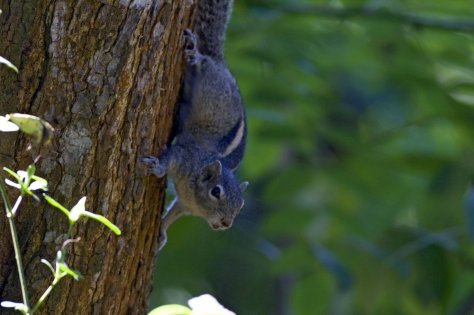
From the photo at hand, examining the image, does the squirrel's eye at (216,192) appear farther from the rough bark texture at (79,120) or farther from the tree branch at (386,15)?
the tree branch at (386,15)

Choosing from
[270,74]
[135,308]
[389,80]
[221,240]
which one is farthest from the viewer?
[221,240]

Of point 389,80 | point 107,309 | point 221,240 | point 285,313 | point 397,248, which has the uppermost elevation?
point 107,309

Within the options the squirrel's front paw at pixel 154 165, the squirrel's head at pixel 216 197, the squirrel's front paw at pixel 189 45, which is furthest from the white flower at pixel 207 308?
the squirrel's head at pixel 216 197

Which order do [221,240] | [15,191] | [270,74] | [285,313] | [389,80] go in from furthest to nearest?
1. [285,313]
2. [221,240]
3. [389,80]
4. [270,74]
5. [15,191]

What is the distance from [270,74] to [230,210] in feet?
3.17

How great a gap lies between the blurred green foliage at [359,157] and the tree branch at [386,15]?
10mm

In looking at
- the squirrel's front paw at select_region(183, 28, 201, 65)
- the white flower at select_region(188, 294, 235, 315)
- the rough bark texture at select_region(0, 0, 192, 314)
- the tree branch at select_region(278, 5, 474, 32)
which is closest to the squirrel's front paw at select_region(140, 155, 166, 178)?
the rough bark texture at select_region(0, 0, 192, 314)

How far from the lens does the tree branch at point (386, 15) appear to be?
352cm

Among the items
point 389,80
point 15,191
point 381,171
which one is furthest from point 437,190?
point 15,191

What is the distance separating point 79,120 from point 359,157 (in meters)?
1.98

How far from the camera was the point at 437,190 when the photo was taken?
3.49m

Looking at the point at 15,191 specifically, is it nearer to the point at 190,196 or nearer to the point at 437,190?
the point at 190,196

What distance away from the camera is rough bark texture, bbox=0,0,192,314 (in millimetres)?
1813

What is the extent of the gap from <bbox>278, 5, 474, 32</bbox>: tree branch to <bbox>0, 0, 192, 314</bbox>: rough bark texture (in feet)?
5.51
